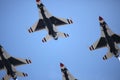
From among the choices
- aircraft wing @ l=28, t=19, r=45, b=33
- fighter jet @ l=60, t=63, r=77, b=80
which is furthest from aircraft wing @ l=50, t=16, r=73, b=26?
fighter jet @ l=60, t=63, r=77, b=80

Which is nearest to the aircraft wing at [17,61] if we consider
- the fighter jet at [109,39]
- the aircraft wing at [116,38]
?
the fighter jet at [109,39]

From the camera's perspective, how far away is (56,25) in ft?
113

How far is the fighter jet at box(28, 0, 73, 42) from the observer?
106 feet

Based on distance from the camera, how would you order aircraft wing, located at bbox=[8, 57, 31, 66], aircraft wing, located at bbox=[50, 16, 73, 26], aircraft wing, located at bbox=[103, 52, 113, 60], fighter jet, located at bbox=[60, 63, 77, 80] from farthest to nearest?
aircraft wing, located at bbox=[8, 57, 31, 66]
fighter jet, located at bbox=[60, 63, 77, 80]
aircraft wing, located at bbox=[50, 16, 73, 26]
aircraft wing, located at bbox=[103, 52, 113, 60]

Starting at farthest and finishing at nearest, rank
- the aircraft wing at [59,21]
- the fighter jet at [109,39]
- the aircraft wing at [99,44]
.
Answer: the aircraft wing at [99,44] → the aircraft wing at [59,21] → the fighter jet at [109,39]

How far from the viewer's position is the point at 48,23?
32.8 meters

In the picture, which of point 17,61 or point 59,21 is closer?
point 59,21

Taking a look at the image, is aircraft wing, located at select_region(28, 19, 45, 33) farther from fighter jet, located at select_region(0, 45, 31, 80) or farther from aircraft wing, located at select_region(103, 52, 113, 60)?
aircraft wing, located at select_region(103, 52, 113, 60)

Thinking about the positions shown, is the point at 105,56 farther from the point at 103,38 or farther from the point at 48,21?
the point at 48,21

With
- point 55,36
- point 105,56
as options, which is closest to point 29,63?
point 55,36

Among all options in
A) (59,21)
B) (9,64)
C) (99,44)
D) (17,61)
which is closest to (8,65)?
(9,64)

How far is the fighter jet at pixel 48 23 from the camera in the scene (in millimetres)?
32438

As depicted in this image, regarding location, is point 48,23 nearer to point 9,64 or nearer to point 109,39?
point 9,64

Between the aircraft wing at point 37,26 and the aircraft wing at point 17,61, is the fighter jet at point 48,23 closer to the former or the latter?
the aircraft wing at point 37,26
